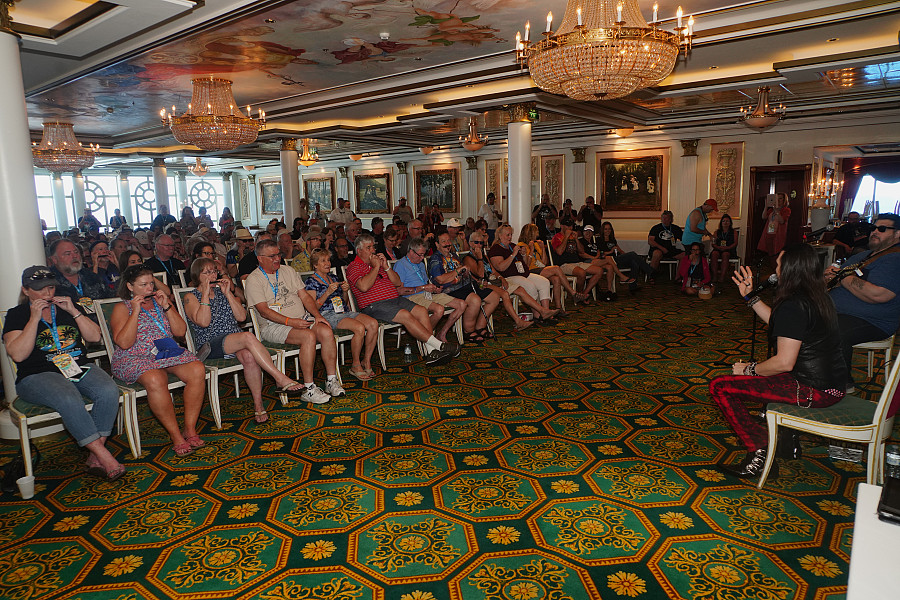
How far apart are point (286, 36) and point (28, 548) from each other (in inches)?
216

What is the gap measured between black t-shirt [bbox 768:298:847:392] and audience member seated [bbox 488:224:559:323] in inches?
172

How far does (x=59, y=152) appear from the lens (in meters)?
10.6

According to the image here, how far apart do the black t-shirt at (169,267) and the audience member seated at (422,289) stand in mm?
2647

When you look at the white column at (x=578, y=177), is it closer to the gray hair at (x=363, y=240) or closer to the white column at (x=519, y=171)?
the white column at (x=519, y=171)

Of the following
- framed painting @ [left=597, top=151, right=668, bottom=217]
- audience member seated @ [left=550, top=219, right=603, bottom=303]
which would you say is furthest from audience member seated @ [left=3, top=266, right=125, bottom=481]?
framed painting @ [left=597, top=151, right=668, bottom=217]

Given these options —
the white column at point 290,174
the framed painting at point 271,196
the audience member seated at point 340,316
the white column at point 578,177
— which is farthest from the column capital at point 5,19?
the framed painting at point 271,196

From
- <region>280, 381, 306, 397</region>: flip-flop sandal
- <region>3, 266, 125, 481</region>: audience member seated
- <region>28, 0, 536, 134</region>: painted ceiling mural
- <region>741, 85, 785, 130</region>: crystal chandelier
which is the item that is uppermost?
<region>28, 0, 536, 134</region>: painted ceiling mural

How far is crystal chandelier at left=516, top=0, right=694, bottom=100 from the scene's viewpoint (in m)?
4.16

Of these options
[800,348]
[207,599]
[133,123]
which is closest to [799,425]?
[800,348]

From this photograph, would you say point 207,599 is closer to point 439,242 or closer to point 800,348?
point 800,348

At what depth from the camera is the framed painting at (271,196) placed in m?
25.5

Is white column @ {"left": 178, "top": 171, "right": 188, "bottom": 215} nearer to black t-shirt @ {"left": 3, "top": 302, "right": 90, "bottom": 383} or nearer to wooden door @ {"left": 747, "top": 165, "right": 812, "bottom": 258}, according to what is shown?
wooden door @ {"left": 747, "top": 165, "right": 812, "bottom": 258}

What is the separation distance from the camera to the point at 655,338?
22.4ft

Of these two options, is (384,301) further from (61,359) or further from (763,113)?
(763,113)
